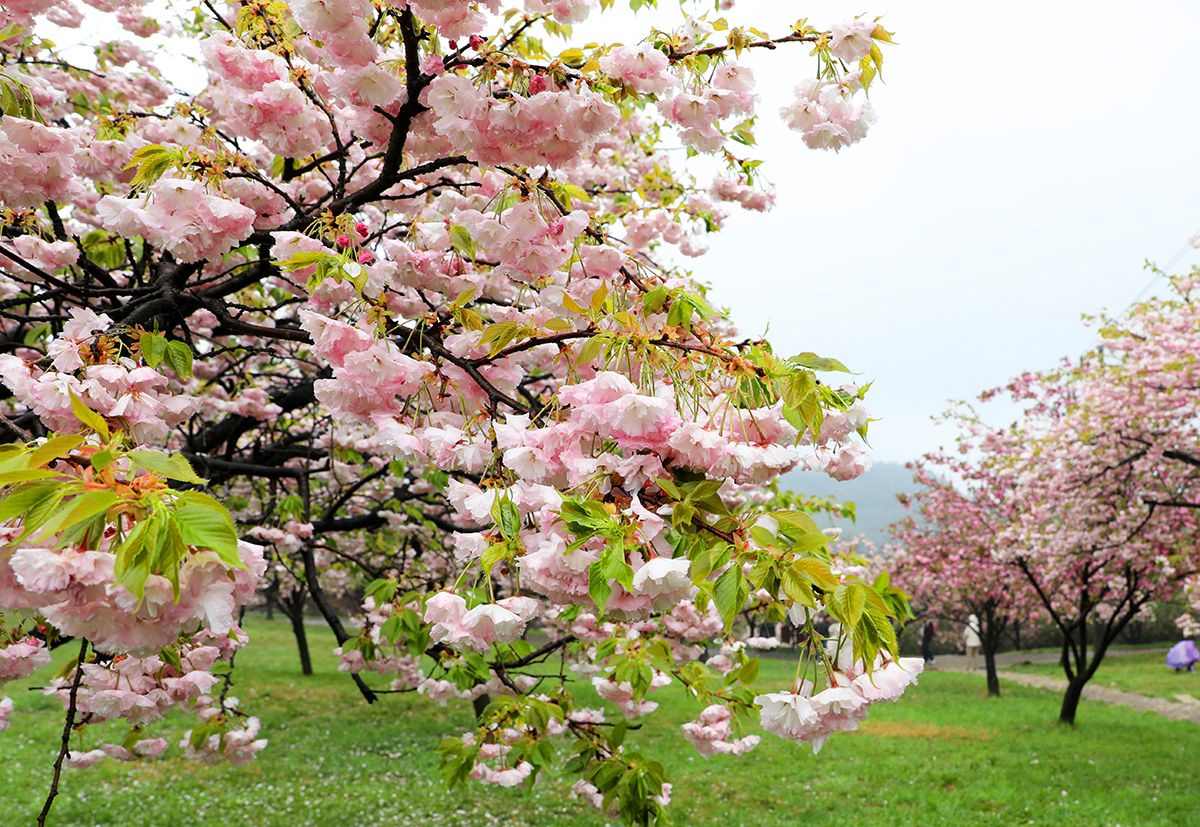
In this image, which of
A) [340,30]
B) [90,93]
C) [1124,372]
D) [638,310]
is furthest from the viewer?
[1124,372]

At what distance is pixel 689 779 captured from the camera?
8453mm

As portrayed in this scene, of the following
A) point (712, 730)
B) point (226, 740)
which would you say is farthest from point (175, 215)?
point (712, 730)

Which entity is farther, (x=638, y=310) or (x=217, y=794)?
(x=217, y=794)

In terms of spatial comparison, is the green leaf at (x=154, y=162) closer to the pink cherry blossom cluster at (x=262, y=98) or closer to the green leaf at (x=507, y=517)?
the pink cherry blossom cluster at (x=262, y=98)

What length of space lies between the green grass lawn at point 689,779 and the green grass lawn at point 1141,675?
6412mm

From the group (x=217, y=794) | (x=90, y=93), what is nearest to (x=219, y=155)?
(x=90, y=93)

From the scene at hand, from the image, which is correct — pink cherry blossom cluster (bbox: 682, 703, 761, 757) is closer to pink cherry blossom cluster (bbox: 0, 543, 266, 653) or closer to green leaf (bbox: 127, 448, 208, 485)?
pink cherry blossom cluster (bbox: 0, 543, 266, 653)

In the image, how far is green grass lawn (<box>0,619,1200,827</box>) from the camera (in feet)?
23.0

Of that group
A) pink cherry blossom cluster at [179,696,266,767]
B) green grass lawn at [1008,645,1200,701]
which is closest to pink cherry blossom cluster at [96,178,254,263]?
A: pink cherry blossom cluster at [179,696,266,767]

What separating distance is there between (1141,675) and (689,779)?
58.7 ft

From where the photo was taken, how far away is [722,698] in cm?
330

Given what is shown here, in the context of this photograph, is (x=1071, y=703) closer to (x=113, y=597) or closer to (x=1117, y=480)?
(x=1117, y=480)

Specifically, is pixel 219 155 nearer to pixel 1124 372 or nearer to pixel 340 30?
pixel 340 30

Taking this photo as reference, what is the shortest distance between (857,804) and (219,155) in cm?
788
